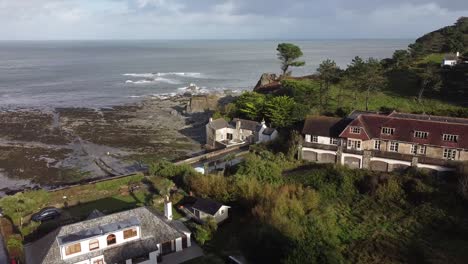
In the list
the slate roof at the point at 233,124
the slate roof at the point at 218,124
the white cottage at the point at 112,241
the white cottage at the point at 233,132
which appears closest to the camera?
the white cottage at the point at 112,241

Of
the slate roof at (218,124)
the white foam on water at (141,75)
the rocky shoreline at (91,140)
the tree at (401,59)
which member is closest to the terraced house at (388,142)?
the slate roof at (218,124)

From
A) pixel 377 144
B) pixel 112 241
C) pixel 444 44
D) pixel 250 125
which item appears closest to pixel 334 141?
pixel 377 144

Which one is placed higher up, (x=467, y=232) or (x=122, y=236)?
(x=122, y=236)

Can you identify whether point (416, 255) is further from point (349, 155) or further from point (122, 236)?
point (122, 236)

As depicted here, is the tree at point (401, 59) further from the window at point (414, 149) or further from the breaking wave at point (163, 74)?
the breaking wave at point (163, 74)

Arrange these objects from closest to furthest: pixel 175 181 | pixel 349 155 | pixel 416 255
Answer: pixel 416 255 < pixel 175 181 < pixel 349 155

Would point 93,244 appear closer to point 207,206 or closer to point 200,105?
point 207,206

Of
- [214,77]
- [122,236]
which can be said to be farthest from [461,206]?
[214,77]
